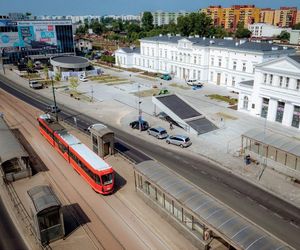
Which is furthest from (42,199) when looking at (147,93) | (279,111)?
(147,93)

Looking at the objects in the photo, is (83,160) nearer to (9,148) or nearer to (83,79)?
(9,148)

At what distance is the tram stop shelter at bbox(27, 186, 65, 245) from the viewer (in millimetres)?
21944


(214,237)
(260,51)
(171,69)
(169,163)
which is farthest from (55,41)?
(214,237)

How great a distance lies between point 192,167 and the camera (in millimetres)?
35156

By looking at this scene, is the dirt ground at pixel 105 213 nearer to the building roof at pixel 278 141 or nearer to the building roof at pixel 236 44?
the building roof at pixel 278 141

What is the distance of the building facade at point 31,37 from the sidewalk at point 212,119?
51048 millimetres

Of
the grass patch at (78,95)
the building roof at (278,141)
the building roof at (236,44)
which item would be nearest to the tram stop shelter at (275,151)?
the building roof at (278,141)

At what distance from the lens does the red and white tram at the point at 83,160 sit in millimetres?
28047

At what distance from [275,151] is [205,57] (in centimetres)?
4772

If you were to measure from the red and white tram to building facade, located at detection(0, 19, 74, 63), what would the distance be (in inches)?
3568

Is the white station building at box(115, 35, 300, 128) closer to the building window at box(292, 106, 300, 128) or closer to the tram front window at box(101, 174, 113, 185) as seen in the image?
the building window at box(292, 106, 300, 128)

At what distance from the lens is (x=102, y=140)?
36188 millimetres

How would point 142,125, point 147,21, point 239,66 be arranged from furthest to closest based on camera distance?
1. point 147,21
2. point 239,66
3. point 142,125

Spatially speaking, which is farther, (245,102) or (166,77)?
(166,77)
